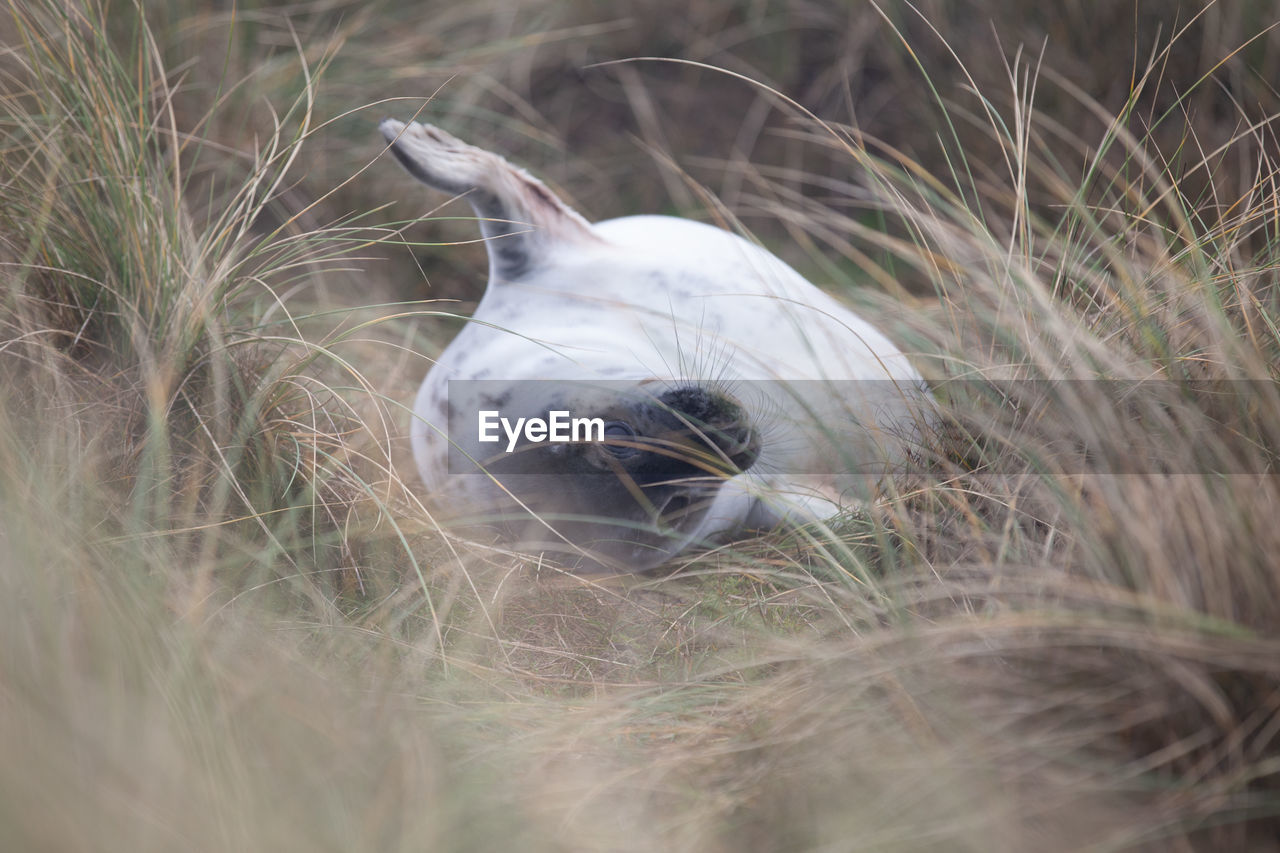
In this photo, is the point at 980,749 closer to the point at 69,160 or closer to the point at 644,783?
the point at 644,783

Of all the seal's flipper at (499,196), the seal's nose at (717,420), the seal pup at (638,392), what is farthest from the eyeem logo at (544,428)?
the seal's flipper at (499,196)

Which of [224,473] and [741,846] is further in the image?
[224,473]

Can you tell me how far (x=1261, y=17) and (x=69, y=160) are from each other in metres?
2.67

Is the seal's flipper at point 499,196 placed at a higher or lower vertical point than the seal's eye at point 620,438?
higher

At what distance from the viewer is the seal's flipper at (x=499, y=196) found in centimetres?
177

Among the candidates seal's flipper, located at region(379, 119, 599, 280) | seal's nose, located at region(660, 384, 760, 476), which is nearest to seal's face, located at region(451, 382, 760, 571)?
seal's nose, located at region(660, 384, 760, 476)

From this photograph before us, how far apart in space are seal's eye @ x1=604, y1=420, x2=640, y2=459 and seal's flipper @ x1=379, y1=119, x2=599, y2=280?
0.47m

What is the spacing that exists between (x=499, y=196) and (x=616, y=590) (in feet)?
2.46

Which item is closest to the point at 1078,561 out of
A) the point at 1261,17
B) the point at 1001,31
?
the point at 1261,17

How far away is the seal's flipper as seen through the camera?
1771 mm

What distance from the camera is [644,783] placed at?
1112mm

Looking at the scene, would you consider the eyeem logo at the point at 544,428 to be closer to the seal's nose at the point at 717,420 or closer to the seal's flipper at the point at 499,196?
the seal's nose at the point at 717,420

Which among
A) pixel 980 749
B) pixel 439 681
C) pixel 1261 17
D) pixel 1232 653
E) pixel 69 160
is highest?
pixel 1261 17

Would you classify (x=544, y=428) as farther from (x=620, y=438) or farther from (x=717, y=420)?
(x=717, y=420)
